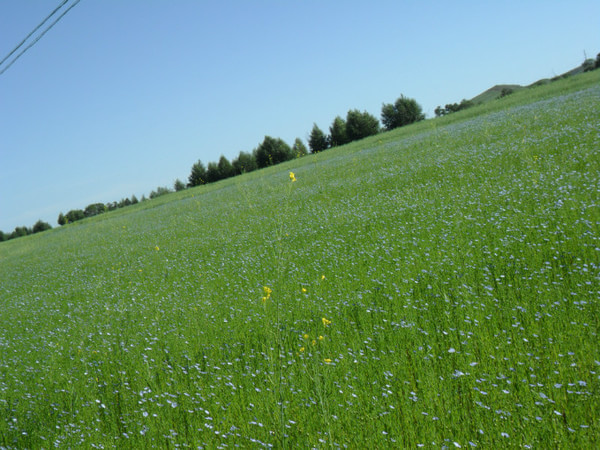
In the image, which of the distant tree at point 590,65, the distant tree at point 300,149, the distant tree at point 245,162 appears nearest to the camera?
the distant tree at point 300,149

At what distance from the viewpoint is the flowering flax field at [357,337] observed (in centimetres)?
336

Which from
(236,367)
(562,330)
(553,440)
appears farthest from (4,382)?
(562,330)

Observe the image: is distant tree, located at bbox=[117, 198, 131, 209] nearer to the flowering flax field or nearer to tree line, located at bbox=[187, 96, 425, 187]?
tree line, located at bbox=[187, 96, 425, 187]

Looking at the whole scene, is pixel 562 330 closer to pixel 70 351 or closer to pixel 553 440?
pixel 553 440

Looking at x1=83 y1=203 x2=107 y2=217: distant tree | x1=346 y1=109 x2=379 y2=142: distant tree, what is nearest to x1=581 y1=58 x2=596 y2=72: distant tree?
x1=346 y1=109 x2=379 y2=142: distant tree

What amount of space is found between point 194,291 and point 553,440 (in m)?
6.85

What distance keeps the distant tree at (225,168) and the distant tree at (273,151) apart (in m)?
5.26

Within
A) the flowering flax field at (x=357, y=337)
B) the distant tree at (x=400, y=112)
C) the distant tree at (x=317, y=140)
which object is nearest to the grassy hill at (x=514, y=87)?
the distant tree at (x=400, y=112)

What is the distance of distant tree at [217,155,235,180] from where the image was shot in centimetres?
6619

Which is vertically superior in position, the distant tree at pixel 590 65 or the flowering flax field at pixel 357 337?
the distant tree at pixel 590 65

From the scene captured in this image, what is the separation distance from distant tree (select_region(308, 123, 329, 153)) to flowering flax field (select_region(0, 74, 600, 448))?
198 ft

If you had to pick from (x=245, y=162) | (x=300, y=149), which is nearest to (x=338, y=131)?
(x=300, y=149)

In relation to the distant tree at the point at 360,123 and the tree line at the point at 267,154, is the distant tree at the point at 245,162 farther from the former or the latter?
the distant tree at the point at 360,123

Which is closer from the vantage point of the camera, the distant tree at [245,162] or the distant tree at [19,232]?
the distant tree at [245,162]
